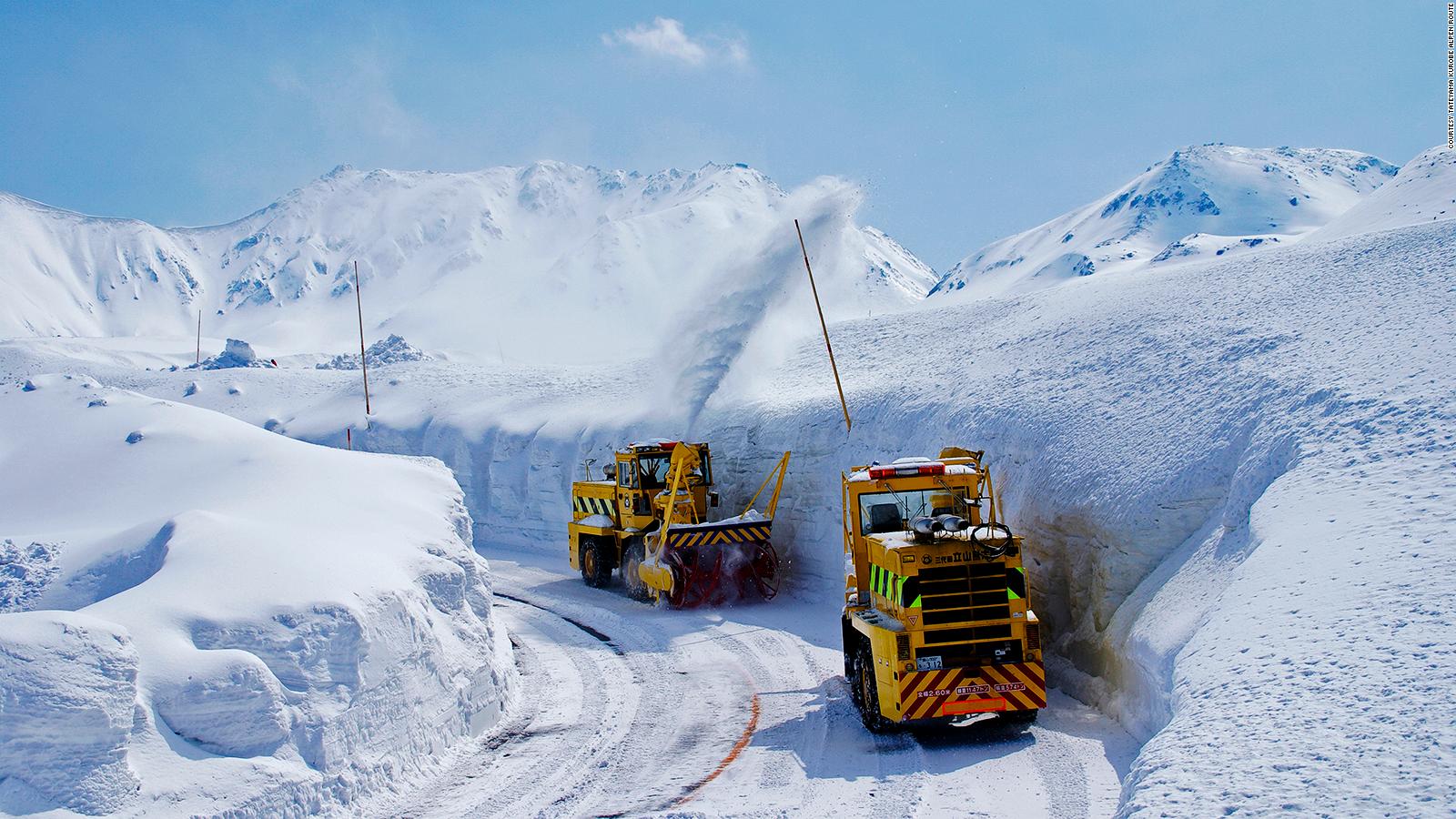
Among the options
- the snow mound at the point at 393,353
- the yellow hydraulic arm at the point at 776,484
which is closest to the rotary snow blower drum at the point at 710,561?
the yellow hydraulic arm at the point at 776,484

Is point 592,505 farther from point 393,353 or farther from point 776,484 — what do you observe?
point 393,353

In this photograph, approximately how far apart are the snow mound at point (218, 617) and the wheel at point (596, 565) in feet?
25.4

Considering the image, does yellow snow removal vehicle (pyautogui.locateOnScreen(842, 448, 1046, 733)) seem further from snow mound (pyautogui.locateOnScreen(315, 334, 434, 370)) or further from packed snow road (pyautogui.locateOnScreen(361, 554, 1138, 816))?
snow mound (pyautogui.locateOnScreen(315, 334, 434, 370))

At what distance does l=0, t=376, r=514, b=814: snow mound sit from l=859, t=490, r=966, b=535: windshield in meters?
4.77

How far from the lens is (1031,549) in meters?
14.4

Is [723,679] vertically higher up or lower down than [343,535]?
lower down

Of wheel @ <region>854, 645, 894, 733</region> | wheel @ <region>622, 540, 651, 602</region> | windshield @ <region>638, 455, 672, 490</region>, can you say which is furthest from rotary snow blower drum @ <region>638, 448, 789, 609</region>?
wheel @ <region>854, 645, 894, 733</region>

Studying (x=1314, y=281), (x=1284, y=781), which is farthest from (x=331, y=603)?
(x=1314, y=281)

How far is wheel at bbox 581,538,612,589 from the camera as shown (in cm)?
2256

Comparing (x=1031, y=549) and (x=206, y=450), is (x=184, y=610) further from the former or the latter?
(x=1031, y=549)

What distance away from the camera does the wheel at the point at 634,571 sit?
20344mm

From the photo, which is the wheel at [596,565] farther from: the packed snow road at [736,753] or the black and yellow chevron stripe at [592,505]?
the packed snow road at [736,753]

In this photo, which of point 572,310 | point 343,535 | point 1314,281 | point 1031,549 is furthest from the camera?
point 572,310

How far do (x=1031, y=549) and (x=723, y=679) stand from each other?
458cm
